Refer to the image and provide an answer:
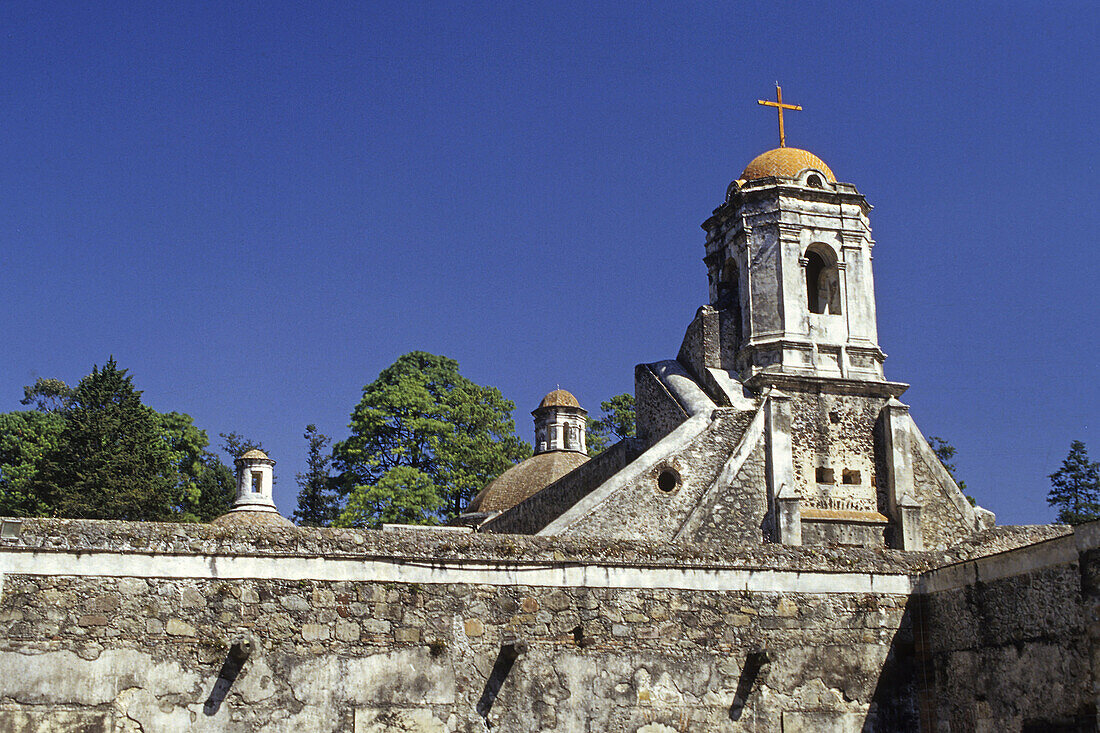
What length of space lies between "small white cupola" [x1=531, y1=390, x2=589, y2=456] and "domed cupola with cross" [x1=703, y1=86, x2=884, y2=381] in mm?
17021

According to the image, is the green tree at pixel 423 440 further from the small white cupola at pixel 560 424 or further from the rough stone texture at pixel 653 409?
the rough stone texture at pixel 653 409

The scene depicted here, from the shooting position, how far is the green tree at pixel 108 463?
119 feet

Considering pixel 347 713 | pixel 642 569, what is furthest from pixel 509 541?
pixel 347 713

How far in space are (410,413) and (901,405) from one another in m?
18.7

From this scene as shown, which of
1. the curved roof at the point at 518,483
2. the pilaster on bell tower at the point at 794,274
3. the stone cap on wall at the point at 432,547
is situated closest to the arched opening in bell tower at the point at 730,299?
the pilaster on bell tower at the point at 794,274

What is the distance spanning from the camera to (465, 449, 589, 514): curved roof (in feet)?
114

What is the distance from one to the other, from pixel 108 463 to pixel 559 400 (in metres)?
14.3

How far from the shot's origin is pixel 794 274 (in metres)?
23.4

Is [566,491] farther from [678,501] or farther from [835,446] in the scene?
[835,446]

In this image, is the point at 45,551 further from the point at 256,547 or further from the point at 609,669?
the point at 609,669

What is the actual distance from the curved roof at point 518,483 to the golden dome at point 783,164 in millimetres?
12055

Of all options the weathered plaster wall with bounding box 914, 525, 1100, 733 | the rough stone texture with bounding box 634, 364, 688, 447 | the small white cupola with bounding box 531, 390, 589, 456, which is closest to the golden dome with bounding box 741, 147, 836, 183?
the rough stone texture with bounding box 634, 364, 688, 447

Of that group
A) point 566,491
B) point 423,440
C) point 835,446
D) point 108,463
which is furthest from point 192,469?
point 835,446

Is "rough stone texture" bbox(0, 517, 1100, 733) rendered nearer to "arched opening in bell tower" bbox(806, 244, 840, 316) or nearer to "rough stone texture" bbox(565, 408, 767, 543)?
"rough stone texture" bbox(565, 408, 767, 543)
